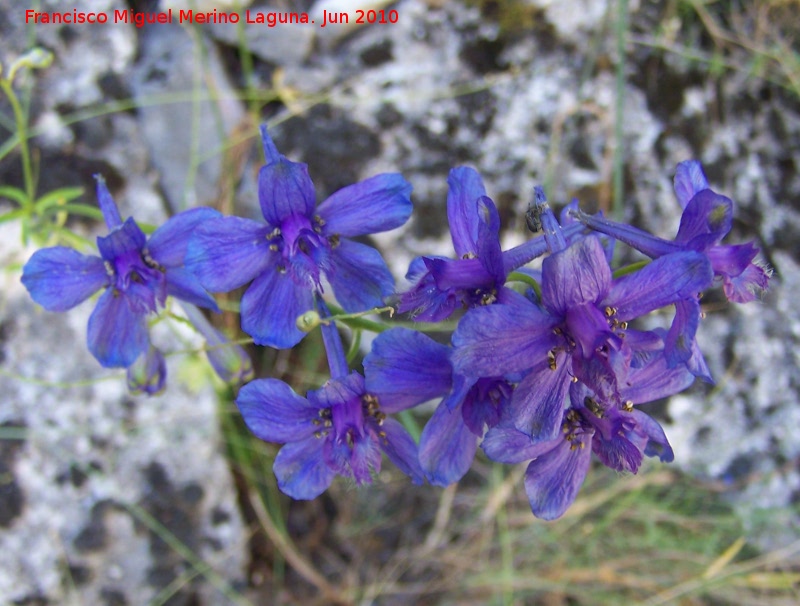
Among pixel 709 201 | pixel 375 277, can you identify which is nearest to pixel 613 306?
pixel 709 201

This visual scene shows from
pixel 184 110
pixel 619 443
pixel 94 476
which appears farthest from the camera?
pixel 184 110

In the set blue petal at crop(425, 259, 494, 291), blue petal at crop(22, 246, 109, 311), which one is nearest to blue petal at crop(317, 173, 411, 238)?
blue petal at crop(425, 259, 494, 291)

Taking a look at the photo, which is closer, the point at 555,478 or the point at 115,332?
the point at 555,478

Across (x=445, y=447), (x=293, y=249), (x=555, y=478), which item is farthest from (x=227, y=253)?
(x=555, y=478)

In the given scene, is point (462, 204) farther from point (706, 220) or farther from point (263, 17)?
point (263, 17)

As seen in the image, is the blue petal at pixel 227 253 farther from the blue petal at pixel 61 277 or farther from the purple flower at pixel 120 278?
the blue petal at pixel 61 277

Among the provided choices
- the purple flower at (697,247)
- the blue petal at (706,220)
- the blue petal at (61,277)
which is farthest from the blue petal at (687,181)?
the blue petal at (61,277)

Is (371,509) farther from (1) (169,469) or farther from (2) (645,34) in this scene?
(2) (645,34)
